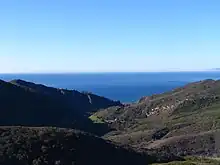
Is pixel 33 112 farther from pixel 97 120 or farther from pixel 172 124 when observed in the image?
pixel 172 124

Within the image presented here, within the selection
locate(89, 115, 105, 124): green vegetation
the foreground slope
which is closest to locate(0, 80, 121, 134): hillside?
locate(89, 115, 105, 124): green vegetation

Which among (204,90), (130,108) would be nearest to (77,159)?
(130,108)

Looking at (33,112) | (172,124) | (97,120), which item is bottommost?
(97,120)

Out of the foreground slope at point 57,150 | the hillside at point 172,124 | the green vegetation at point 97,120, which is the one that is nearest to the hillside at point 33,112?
the green vegetation at point 97,120

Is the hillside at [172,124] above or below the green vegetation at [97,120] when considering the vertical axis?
above

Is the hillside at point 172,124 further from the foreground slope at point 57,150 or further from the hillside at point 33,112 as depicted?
the foreground slope at point 57,150

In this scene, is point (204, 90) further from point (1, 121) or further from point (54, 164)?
point (54, 164)

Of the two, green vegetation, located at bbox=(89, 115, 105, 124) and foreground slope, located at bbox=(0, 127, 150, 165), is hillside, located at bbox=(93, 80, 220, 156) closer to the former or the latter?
green vegetation, located at bbox=(89, 115, 105, 124)

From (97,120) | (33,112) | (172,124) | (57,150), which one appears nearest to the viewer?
(57,150)

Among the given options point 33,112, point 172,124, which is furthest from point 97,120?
point 33,112
